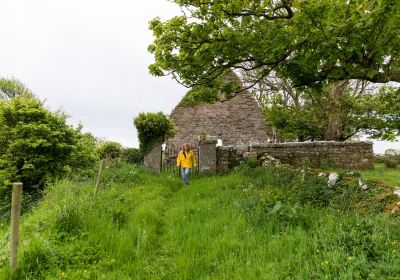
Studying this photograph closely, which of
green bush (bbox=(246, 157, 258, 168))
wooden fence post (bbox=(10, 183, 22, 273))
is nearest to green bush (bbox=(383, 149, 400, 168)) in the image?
green bush (bbox=(246, 157, 258, 168))

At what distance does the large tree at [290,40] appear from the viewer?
6227mm

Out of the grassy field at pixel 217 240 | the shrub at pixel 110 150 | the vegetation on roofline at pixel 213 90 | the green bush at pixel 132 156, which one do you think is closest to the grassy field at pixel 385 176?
the grassy field at pixel 217 240

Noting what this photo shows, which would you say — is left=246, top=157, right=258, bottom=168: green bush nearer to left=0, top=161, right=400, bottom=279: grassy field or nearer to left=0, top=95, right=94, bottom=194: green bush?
left=0, top=161, right=400, bottom=279: grassy field

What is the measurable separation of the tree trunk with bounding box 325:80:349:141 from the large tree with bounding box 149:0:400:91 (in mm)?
11240

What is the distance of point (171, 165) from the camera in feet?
51.0

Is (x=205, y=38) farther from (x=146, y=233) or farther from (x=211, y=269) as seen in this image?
(x=211, y=269)

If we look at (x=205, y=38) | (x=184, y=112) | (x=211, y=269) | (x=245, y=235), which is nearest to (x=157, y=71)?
(x=205, y=38)

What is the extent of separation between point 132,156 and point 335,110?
1298cm

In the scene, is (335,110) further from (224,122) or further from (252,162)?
(252,162)

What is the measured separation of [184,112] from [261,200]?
18.5 m

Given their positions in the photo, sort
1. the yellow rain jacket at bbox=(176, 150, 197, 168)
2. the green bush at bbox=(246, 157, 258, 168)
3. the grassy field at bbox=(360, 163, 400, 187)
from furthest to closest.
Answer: the green bush at bbox=(246, 157, 258, 168) < the yellow rain jacket at bbox=(176, 150, 197, 168) < the grassy field at bbox=(360, 163, 400, 187)

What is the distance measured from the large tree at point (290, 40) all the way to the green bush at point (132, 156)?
8313 mm

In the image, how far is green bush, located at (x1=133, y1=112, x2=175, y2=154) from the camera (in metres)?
15.6

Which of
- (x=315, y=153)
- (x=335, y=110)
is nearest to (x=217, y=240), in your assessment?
(x=315, y=153)
